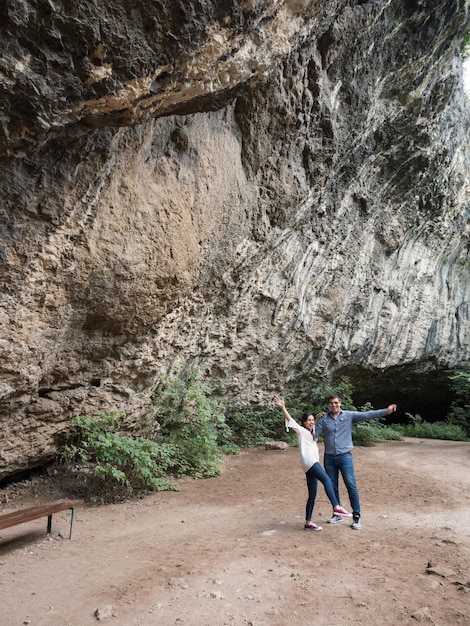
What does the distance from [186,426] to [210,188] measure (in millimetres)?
3706

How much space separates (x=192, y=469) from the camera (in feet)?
23.9

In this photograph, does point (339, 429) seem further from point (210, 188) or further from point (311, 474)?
point (210, 188)

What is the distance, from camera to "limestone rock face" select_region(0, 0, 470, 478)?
12.0 ft

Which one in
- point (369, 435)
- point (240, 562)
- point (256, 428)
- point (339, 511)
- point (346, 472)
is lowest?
point (240, 562)

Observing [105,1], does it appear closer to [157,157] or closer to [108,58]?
[108,58]

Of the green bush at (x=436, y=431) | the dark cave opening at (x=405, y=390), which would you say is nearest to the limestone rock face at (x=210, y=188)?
the dark cave opening at (x=405, y=390)

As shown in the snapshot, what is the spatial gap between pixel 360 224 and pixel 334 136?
3258 mm

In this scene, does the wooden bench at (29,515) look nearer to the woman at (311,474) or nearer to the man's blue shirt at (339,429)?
the woman at (311,474)

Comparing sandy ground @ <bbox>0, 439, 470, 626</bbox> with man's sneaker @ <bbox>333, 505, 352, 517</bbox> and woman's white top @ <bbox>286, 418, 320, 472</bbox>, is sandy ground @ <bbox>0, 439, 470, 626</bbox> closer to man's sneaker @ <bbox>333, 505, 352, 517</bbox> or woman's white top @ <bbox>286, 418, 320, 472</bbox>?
man's sneaker @ <bbox>333, 505, 352, 517</bbox>

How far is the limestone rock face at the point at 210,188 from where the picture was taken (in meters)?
3.65

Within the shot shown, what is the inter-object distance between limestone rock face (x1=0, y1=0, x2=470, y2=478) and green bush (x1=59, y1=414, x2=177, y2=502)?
26cm

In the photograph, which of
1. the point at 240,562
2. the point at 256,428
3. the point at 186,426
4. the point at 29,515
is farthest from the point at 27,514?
the point at 256,428

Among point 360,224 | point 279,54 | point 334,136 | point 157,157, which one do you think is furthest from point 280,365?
point 279,54

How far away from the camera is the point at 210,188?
6156 millimetres
